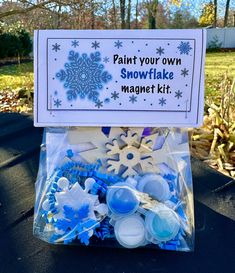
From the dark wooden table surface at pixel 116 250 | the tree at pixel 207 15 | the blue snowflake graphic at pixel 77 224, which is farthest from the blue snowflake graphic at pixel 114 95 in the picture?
the tree at pixel 207 15

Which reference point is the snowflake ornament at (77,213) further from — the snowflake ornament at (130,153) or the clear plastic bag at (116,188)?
the snowflake ornament at (130,153)

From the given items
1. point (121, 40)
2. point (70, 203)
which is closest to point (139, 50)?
point (121, 40)

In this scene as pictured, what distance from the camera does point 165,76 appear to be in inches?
49.4

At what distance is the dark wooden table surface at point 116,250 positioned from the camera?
1.15m

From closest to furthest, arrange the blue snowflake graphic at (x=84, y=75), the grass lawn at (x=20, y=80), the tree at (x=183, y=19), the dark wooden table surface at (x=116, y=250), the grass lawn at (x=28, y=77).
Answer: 1. the dark wooden table surface at (x=116, y=250)
2. the blue snowflake graphic at (x=84, y=75)
3. the grass lawn at (x=20, y=80)
4. the grass lawn at (x=28, y=77)
5. the tree at (x=183, y=19)

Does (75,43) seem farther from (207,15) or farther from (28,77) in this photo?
(207,15)

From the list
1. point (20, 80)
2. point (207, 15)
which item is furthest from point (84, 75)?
point (207, 15)

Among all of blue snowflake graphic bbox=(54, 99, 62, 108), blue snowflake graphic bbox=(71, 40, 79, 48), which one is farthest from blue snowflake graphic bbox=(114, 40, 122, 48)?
blue snowflake graphic bbox=(54, 99, 62, 108)

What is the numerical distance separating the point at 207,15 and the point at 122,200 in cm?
2044

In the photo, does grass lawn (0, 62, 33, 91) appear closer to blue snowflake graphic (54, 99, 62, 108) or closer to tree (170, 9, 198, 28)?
blue snowflake graphic (54, 99, 62, 108)

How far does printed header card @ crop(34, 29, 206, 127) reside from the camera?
125 centimetres

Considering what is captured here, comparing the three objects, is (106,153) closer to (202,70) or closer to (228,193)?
(202,70)

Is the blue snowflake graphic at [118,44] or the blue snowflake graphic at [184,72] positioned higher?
the blue snowflake graphic at [118,44]

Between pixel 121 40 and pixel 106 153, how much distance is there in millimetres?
381
